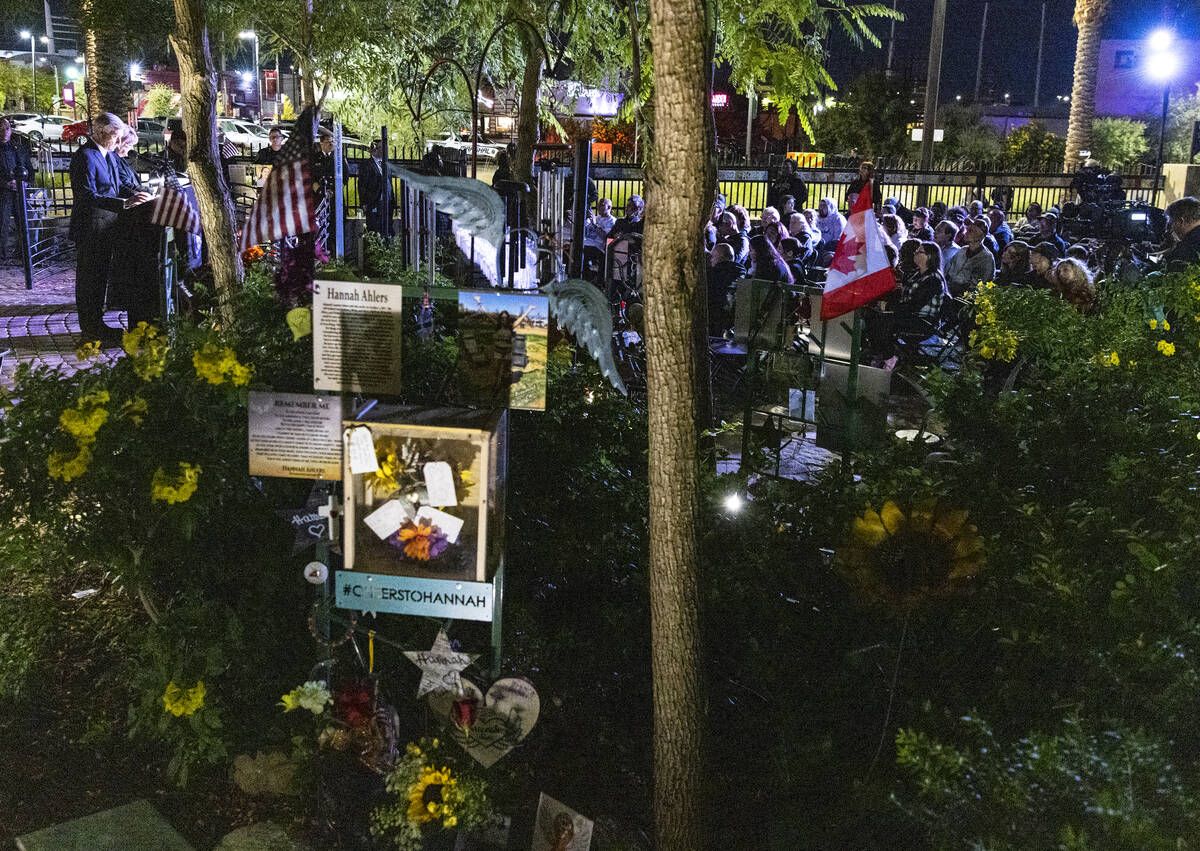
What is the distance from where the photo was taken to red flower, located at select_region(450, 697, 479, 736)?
3492 mm

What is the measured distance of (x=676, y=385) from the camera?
2.96m

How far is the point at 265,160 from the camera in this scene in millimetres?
11359

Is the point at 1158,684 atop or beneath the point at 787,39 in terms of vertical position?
beneath

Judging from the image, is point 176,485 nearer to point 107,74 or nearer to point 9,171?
point 9,171

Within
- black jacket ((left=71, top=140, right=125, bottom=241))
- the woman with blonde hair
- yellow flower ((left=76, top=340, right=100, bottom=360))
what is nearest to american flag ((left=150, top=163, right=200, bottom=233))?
black jacket ((left=71, top=140, right=125, bottom=241))

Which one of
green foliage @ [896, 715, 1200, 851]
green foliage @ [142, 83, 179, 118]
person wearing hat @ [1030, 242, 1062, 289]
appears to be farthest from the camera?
green foliage @ [142, 83, 179, 118]

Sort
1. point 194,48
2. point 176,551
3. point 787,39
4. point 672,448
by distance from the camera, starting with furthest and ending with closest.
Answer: point 194,48 → point 787,39 → point 176,551 → point 672,448

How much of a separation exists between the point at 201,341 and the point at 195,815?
1702mm

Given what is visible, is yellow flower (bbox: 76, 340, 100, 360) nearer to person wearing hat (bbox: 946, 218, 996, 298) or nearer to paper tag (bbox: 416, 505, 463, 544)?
paper tag (bbox: 416, 505, 463, 544)

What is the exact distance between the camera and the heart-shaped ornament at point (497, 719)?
3494 mm

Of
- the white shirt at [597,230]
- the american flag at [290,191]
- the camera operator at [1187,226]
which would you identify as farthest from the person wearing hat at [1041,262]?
the american flag at [290,191]

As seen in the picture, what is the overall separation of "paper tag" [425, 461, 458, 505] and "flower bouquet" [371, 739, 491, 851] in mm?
837

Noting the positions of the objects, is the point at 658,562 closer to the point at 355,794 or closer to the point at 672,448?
the point at 672,448

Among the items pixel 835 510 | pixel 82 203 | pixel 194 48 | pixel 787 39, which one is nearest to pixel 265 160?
pixel 82 203
